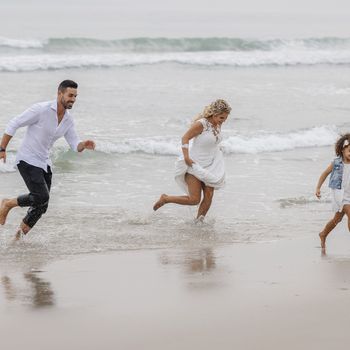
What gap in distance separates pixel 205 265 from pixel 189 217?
2.59 metres

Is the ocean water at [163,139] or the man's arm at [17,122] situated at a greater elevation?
the man's arm at [17,122]

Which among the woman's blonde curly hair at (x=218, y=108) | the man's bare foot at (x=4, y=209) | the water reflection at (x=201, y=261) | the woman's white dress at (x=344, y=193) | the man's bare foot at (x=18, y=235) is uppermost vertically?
the woman's blonde curly hair at (x=218, y=108)

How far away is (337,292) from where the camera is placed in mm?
6926

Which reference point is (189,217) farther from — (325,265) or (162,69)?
(162,69)

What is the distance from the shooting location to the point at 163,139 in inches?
625

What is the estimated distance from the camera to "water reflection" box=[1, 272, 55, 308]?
6.55 meters

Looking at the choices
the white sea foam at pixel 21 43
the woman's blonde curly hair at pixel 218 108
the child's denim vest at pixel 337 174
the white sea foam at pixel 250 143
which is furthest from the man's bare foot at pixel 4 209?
the white sea foam at pixel 21 43

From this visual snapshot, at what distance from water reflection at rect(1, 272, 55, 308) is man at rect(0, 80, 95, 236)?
1.26m

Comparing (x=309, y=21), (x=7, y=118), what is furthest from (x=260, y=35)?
(x=7, y=118)

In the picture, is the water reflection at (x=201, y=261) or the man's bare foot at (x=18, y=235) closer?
the water reflection at (x=201, y=261)

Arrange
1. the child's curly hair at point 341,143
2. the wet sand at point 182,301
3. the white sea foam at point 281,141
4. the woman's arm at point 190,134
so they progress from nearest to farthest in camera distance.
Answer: the wet sand at point 182,301 → the child's curly hair at point 341,143 → the woman's arm at point 190,134 → the white sea foam at point 281,141

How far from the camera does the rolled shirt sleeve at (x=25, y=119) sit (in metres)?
8.16

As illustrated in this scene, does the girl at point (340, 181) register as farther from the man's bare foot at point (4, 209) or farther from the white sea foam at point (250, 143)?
the white sea foam at point (250, 143)

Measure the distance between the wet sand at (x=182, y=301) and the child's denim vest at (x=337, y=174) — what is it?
653 mm
